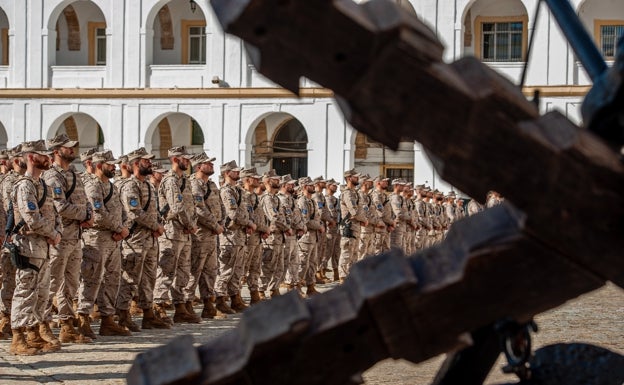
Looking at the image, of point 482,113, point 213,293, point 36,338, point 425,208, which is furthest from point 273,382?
point 425,208

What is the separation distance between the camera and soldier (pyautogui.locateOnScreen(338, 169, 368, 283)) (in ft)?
63.1

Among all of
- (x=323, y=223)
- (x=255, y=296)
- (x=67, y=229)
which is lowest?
(x=255, y=296)

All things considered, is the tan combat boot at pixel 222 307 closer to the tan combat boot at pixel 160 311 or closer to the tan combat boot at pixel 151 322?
the tan combat boot at pixel 160 311

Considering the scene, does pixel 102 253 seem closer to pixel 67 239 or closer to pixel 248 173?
pixel 67 239

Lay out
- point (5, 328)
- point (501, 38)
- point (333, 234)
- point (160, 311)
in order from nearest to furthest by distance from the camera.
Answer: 1. point (5, 328)
2. point (160, 311)
3. point (333, 234)
4. point (501, 38)

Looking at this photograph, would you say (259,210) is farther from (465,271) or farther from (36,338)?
(465,271)

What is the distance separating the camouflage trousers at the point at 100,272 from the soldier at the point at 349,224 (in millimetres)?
8908

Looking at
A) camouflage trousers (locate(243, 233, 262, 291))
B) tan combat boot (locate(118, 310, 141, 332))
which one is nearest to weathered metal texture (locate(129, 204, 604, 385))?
tan combat boot (locate(118, 310, 141, 332))

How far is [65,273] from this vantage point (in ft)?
32.4

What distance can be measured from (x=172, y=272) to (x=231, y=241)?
5.79 feet

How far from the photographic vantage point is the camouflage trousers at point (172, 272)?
11680mm

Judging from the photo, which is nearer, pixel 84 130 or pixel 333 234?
pixel 333 234

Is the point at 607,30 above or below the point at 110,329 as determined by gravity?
above

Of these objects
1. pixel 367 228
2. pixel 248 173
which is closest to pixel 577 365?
pixel 248 173
